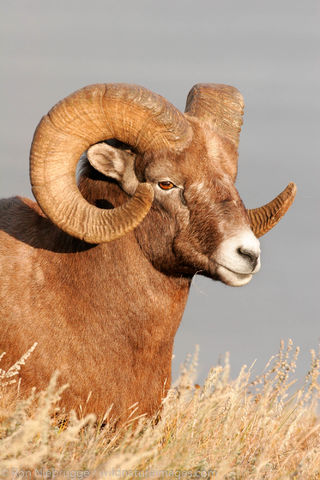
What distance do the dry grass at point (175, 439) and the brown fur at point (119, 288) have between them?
0.37 m

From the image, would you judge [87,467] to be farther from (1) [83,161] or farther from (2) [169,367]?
(1) [83,161]

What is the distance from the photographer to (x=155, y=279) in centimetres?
940

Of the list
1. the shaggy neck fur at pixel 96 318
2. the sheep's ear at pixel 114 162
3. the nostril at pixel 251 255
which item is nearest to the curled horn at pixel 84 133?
the sheep's ear at pixel 114 162

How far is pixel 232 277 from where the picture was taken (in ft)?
28.7

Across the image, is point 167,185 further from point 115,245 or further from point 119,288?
point 119,288

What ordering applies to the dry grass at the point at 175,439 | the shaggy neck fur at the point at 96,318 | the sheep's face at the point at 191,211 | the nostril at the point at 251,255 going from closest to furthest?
the dry grass at the point at 175,439 → the nostril at the point at 251,255 → the sheep's face at the point at 191,211 → the shaggy neck fur at the point at 96,318

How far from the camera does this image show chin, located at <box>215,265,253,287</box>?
8734mm

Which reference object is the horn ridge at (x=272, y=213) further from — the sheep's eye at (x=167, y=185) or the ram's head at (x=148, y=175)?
the sheep's eye at (x=167, y=185)

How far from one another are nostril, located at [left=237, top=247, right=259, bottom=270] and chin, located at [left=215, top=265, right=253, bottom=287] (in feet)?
0.85

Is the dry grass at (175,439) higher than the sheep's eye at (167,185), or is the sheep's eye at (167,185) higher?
the sheep's eye at (167,185)

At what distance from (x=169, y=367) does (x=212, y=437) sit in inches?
47.8

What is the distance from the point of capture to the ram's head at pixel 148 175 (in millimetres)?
8930

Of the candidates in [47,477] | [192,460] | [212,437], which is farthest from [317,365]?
[47,477]

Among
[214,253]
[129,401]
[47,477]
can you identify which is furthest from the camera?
[129,401]
